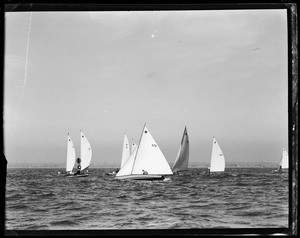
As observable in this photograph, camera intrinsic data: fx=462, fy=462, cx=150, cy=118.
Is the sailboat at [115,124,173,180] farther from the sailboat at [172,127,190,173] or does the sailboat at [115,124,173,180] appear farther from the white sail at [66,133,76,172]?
the white sail at [66,133,76,172]

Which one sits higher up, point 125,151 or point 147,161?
point 125,151

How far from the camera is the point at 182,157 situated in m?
43.6

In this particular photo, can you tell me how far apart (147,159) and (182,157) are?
480 inches

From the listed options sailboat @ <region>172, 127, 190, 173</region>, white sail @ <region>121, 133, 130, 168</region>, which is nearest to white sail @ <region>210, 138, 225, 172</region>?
sailboat @ <region>172, 127, 190, 173</region>

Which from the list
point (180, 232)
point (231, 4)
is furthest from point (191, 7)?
point (180, 232)

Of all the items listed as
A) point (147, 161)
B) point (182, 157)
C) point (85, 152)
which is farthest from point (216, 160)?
point (147, 161)

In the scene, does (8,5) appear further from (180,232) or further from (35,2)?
(180,232)

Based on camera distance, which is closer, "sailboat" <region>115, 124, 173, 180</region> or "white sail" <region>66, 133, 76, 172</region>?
"sailboat" <region>115, 124, 173, 180</region>

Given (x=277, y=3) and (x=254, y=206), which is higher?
(x=277, y=3)

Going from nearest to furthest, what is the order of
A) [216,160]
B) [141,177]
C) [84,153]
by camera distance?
[141,177], [84,153], [216,160]

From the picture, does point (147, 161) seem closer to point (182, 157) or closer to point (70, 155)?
point (182, 157)

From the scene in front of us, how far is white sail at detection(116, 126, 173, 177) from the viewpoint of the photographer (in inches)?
1244

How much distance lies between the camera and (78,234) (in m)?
3.90
